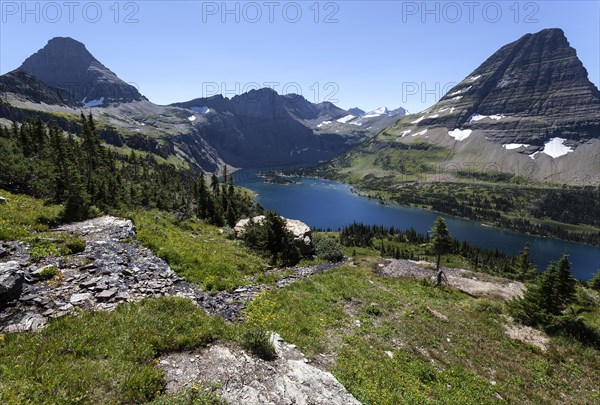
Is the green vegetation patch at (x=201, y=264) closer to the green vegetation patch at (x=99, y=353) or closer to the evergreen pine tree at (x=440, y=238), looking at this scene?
the green vegetation patch at (x=99, y=353)

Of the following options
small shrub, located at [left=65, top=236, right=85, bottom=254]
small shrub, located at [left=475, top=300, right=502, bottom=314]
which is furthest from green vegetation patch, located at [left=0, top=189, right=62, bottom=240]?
small shrub, located at [left=475, top=300, right=502, bottom=314]

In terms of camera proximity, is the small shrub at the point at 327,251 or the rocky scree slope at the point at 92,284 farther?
the small shrub at the point at 327,251

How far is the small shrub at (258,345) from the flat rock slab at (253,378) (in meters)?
0.32

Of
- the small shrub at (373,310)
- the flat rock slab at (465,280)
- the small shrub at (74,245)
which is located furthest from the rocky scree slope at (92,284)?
the flat rock slab at (465,280)

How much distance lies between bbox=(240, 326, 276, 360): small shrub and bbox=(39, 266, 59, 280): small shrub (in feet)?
35.6

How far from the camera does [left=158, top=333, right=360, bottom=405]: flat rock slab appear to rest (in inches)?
393

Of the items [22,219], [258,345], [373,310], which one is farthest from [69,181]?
[373,310]

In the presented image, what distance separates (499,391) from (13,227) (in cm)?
3227

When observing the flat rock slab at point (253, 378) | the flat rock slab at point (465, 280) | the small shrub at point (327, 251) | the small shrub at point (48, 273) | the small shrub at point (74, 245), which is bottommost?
the flat rock slab at point (465, 280)

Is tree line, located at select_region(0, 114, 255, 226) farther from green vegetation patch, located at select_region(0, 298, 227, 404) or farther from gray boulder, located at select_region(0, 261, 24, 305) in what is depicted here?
green vegetation patch, located at select_region(0, 298, 227, 404)

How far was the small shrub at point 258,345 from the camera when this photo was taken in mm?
12320

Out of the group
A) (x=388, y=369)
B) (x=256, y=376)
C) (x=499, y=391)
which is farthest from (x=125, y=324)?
(x=499, y=391)

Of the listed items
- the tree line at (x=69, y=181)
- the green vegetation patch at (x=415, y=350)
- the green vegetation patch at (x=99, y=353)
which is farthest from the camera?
the tree line at (x=69, y=181)

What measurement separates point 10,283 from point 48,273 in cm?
265
